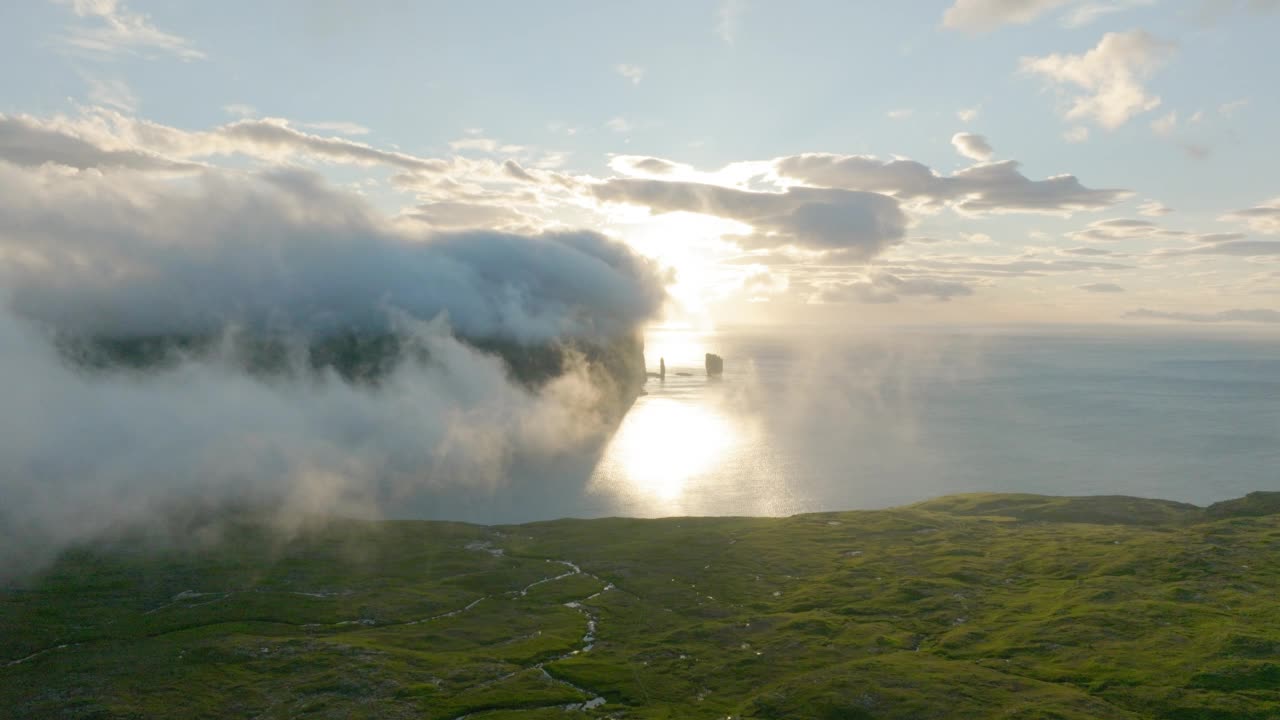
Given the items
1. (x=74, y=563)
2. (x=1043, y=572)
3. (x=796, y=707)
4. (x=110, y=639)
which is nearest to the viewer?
(x=796, y=707)

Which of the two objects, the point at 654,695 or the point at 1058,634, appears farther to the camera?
the point at 1058,634

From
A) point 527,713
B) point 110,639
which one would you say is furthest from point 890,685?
point 110,639

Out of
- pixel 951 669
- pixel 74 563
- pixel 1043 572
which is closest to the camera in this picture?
pixel 951 669

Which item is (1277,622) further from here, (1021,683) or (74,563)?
(74,563)

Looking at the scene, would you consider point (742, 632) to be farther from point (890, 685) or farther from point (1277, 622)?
point (1277, 622)

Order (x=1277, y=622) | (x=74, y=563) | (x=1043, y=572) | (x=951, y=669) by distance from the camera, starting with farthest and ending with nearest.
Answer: (x=74, y=563), (x=1043, y=572), (x=1277, y=622), (x=951, y=669)

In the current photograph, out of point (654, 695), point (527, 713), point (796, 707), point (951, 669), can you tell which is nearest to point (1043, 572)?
point (951, 669)
